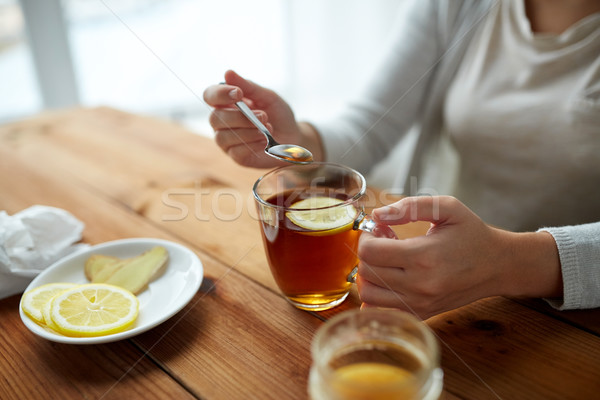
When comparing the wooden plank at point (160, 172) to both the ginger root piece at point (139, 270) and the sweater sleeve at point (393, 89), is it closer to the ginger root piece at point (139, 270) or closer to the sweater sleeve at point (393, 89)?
the ginger root piece at point (139, 270)

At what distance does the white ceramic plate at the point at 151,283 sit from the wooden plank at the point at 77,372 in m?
0.03

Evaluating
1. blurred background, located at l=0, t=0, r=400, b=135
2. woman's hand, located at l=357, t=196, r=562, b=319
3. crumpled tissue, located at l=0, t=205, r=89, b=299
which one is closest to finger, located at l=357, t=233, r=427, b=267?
woman's hand, located at l=357, t=196, r=562, b=319

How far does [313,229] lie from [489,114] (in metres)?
0.61

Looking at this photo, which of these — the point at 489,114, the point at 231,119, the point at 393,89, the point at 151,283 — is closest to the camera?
the point at 151,283

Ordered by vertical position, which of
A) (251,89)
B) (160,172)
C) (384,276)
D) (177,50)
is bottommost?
(177,50)

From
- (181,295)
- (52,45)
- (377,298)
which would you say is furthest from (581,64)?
(52,45)

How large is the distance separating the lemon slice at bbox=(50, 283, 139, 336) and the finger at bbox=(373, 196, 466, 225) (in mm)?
327

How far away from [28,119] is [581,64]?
4.44ft

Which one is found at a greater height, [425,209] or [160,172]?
[425,209]

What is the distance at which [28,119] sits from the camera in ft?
4.69

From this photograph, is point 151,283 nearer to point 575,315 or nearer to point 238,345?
point 238,345

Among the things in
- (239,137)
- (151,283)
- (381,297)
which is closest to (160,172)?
(239,137)

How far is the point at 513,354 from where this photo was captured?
0.57 metres

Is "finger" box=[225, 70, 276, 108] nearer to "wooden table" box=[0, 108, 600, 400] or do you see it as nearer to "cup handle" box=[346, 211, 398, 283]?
"wooden table" box=[0, 108, 600, 400]
